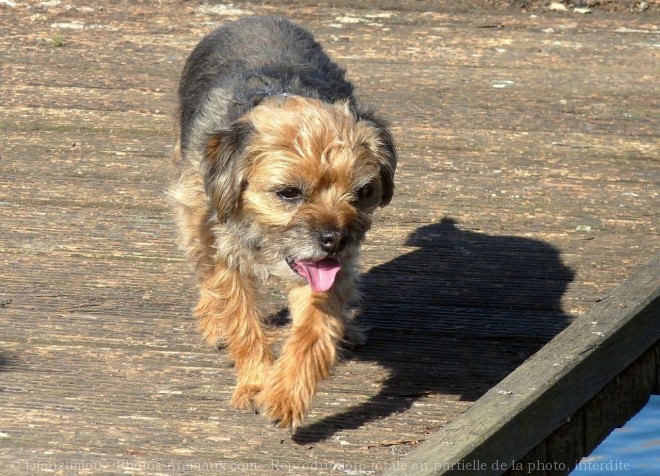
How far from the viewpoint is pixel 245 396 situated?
12.7 ft

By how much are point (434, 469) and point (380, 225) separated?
2.65 metres

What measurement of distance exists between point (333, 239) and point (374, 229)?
1703mm

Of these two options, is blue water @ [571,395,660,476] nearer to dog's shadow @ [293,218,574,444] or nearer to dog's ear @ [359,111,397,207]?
dog's shadow @ [293,218,574,444]

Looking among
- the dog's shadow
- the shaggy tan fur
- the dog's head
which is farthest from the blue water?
the dog's head

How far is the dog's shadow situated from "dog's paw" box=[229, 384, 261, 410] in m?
0.22

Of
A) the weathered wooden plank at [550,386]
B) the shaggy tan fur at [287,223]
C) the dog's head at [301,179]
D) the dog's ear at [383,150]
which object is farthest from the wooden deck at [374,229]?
the dog's ear at [383,150]

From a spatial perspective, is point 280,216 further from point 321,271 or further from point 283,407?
point 283,407

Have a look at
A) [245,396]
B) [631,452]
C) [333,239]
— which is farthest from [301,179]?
[631,452]

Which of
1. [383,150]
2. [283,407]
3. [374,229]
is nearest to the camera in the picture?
[283,407]

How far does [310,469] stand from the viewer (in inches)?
135

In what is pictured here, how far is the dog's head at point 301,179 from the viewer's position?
391 cm

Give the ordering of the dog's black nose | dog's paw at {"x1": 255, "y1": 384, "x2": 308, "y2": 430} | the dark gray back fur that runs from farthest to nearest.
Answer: the dark gray back fur, the dog's black nose, dog's paw at {"x1": 255, "y1": 384, "x2": 308, "y2": 430}

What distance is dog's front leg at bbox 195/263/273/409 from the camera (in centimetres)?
415

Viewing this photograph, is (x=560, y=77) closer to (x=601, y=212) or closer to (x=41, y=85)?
(x=601, y=212)
